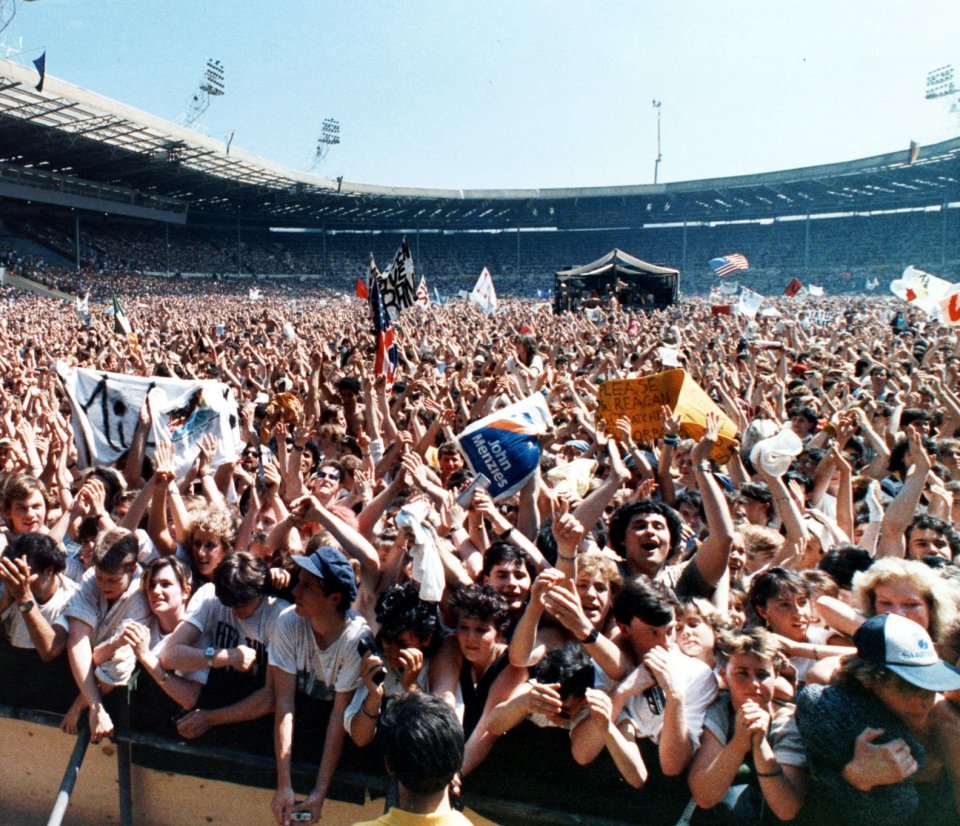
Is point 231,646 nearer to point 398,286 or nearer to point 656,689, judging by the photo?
point 656,689

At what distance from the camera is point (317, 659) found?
317 cm

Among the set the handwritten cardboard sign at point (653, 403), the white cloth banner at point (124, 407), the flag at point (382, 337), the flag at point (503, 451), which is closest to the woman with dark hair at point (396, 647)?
the flag at point (503, 451)

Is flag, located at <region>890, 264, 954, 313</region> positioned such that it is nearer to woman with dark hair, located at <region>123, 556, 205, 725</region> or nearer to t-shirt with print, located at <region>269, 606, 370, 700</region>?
t-shirt with print, located at <region>269, 606, 370, 700</region>

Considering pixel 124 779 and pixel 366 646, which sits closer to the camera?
pixel 366 646

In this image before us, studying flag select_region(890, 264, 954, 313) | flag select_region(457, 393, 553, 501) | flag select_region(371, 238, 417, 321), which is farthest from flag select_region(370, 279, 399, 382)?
flag select_region(890, 264, 954, 313)

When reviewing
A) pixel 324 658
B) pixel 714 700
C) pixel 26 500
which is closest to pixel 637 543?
pixel 714 700

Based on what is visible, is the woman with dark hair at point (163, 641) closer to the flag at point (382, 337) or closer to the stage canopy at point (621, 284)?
the flag at point (382, 337)

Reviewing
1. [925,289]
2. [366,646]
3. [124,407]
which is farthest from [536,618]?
[925,289]

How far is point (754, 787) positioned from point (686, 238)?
67526mm

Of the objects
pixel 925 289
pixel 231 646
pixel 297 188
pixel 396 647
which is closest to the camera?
pixel 396 647

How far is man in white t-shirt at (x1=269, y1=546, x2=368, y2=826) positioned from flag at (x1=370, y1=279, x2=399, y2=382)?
5618 millimetres

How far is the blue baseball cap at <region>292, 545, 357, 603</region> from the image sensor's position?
122 inches

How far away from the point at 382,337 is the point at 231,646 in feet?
19.9

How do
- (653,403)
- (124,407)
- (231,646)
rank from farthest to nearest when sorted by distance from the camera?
(653,403) < (124,407) < (231,646)
